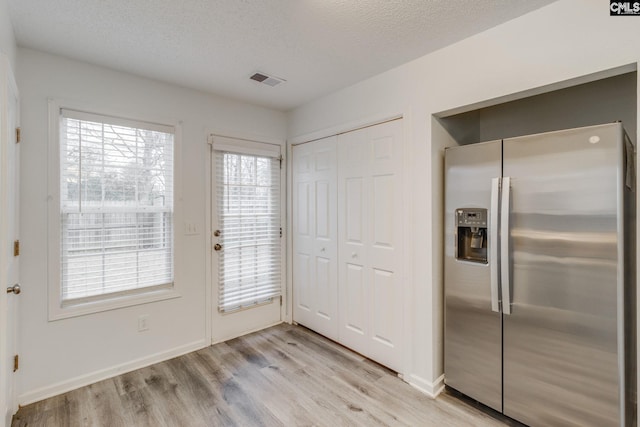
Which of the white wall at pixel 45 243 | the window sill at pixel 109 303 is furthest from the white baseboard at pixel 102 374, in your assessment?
the window sill at pixel 109 303

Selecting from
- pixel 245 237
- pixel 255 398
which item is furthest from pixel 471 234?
pixel 245 237

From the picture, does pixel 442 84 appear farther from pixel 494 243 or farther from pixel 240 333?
pixel 240 333

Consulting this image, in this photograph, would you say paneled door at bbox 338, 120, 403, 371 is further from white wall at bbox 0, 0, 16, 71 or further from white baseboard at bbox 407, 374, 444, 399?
white wall at bbox 0, 0, 16, 71

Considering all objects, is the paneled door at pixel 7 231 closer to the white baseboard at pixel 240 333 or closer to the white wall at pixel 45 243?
the white wall at pixel 45 243

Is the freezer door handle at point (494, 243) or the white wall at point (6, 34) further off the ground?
the white wall at point (6, 34)

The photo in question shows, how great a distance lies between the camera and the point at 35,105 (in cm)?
211

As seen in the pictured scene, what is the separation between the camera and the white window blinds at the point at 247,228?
3.05m

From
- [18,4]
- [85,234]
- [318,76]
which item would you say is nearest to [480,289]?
[318,76]

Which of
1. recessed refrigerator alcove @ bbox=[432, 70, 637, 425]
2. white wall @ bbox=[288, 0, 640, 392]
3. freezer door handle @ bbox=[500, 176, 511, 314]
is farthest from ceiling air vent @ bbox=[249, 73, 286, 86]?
freezer door handle @ bbox=[500, 176, 511, 314]

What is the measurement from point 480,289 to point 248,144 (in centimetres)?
247

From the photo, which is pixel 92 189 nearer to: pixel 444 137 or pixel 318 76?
pixel 318 76

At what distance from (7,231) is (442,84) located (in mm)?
2646

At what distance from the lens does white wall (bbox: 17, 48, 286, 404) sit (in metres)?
2.09

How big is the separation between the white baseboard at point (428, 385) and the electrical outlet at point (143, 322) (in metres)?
2.19
